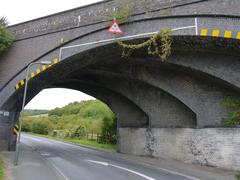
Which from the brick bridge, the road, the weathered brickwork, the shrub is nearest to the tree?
the brick bridge

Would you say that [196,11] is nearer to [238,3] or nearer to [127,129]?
[238,3]

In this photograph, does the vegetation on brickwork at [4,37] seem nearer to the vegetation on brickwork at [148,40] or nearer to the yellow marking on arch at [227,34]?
the vegetation on brickwork at [148,40]

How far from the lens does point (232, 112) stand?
13047 mm

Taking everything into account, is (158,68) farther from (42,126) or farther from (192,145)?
(42,126)

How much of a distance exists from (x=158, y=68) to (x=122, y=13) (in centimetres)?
487

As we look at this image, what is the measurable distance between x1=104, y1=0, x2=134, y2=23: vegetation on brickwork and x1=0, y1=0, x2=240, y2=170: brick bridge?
222mm

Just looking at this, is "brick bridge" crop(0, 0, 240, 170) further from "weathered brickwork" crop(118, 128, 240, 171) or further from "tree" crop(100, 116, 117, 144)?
"tree" crop(100, 116, 117, 144)

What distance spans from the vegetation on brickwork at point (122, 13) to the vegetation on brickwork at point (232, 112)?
22.2ft

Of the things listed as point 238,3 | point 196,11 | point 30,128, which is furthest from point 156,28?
point 30,128

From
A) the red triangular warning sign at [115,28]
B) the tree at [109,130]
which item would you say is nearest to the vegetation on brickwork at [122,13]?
the red triangular warning sign at [115,28]

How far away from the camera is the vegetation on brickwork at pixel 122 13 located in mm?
12445

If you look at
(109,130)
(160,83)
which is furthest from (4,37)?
(109,130)

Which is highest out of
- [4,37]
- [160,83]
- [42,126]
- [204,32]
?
[4,37]

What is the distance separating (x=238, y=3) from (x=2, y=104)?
1461cm
